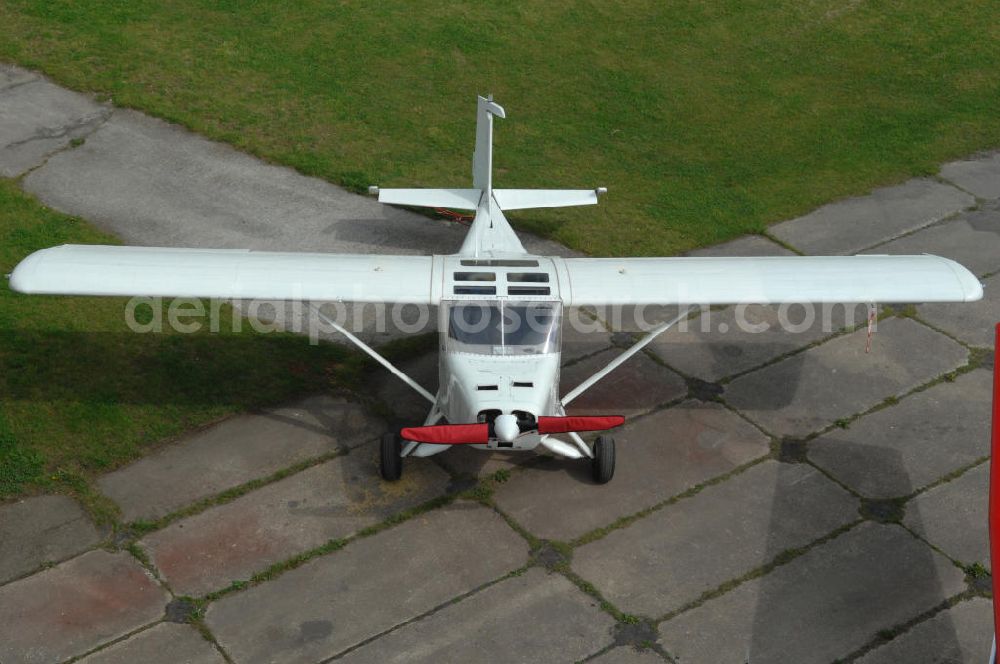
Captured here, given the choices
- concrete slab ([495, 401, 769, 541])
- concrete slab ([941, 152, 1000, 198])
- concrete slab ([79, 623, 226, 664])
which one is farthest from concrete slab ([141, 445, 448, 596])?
concrete slab ([941, 152, 1000, 198])

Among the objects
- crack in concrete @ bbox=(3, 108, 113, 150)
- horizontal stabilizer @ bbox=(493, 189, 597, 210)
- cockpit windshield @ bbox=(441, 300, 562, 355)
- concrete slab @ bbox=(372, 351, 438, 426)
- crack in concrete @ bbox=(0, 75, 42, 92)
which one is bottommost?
concrete slab @ bbox=(372, 351, 438, 426)

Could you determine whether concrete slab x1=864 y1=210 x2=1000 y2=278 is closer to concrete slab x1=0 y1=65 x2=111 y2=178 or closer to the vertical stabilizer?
the vertical stabilizer

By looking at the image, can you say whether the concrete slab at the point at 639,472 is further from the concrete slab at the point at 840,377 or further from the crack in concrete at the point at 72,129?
the crack in concrete at the point at 72,129

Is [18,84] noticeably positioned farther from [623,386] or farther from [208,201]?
[623,386]

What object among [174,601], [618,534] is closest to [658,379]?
[618,534]

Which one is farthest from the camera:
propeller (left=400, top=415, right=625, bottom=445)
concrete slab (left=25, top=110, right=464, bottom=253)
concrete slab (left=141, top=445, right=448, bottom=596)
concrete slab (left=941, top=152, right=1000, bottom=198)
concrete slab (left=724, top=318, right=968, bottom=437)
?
concrete slab (left=941, top=152, right=1000, bottom=198)

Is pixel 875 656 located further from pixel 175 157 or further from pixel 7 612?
pixel 175 157
